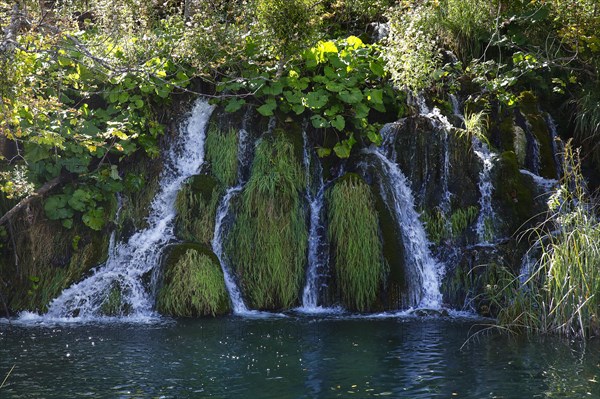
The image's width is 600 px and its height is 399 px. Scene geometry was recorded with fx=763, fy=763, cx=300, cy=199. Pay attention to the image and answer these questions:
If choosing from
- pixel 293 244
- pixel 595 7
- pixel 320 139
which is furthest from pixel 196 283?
pixel 595 7

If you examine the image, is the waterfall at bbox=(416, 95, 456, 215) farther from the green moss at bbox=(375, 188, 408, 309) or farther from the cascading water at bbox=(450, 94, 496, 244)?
the green moss at bbox=(375, 188, 408, 309)

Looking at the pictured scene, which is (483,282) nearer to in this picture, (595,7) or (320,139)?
(320,139)

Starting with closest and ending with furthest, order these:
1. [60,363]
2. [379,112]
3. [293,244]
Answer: [60,363] → [293,244] → [379,112]

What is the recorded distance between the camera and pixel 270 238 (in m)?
10.3

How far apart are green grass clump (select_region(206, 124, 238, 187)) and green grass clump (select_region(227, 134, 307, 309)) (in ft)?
1.43

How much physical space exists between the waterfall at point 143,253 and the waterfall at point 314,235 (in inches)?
66.4

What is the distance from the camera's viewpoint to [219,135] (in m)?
11.4

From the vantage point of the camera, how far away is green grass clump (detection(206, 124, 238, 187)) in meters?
11.1

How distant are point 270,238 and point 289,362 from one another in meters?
3.15

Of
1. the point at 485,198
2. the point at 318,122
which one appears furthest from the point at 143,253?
the point at 485,198

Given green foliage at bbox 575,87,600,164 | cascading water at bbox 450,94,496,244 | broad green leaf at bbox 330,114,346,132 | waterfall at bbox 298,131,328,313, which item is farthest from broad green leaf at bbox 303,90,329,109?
green foliage at bbox 575,87,600,164

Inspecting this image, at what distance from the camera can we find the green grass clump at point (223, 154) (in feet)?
36.3

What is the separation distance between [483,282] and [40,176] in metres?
6.24

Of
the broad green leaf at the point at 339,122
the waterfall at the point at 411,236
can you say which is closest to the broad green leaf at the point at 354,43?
the broad green leaf at the point at 339,122
